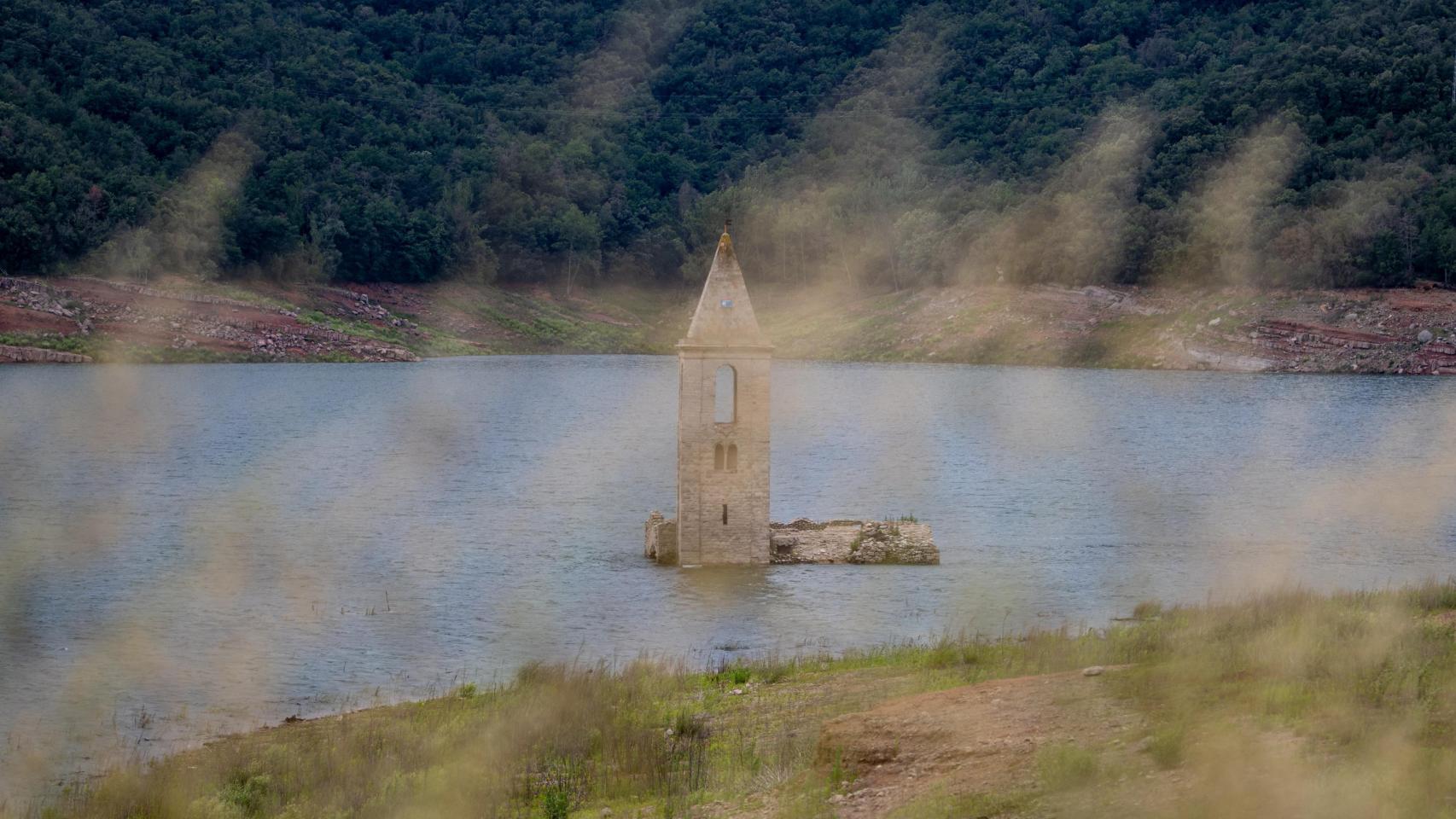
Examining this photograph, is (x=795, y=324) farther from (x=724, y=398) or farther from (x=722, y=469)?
(x=722, y=469)

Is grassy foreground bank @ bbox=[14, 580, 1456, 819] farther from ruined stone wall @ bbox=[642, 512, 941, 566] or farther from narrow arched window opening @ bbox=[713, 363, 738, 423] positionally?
narrow arched window opening @ bbox=[713, 363, 738, 423]

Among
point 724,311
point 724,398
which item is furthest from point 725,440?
point 724,398

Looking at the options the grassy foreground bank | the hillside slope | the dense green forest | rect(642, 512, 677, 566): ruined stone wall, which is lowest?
the grassy foreground bank

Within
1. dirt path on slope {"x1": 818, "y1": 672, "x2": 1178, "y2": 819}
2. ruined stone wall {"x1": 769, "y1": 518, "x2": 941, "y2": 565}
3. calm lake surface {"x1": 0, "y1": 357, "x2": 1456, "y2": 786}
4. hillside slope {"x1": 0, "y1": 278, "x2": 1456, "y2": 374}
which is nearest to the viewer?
dirt path on slope {"x1": 818, "y1": 672, "x2": 1178, "y2": 819}

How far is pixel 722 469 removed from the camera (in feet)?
105

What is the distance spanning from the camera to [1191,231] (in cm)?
10462

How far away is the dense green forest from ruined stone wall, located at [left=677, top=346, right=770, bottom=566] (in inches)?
2910

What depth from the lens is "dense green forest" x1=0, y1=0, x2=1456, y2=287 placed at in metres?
104

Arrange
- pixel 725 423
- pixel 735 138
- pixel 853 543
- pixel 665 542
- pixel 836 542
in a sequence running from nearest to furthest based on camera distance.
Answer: pixel 725 423
pixel 836 542
pixel 853 543
pixel 665 542
pixel 735 138

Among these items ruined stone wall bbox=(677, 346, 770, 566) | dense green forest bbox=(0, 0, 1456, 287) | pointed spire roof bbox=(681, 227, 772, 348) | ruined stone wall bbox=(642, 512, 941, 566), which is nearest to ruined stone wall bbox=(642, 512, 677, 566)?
ruined stone wall bbox=(642, 512, 941, 566)

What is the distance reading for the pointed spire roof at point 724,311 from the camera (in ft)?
104

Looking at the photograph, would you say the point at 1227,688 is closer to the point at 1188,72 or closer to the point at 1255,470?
the point at 1255,470

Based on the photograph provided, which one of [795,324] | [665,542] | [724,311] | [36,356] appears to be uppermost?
[795,324]

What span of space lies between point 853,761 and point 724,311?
16.5 meters
